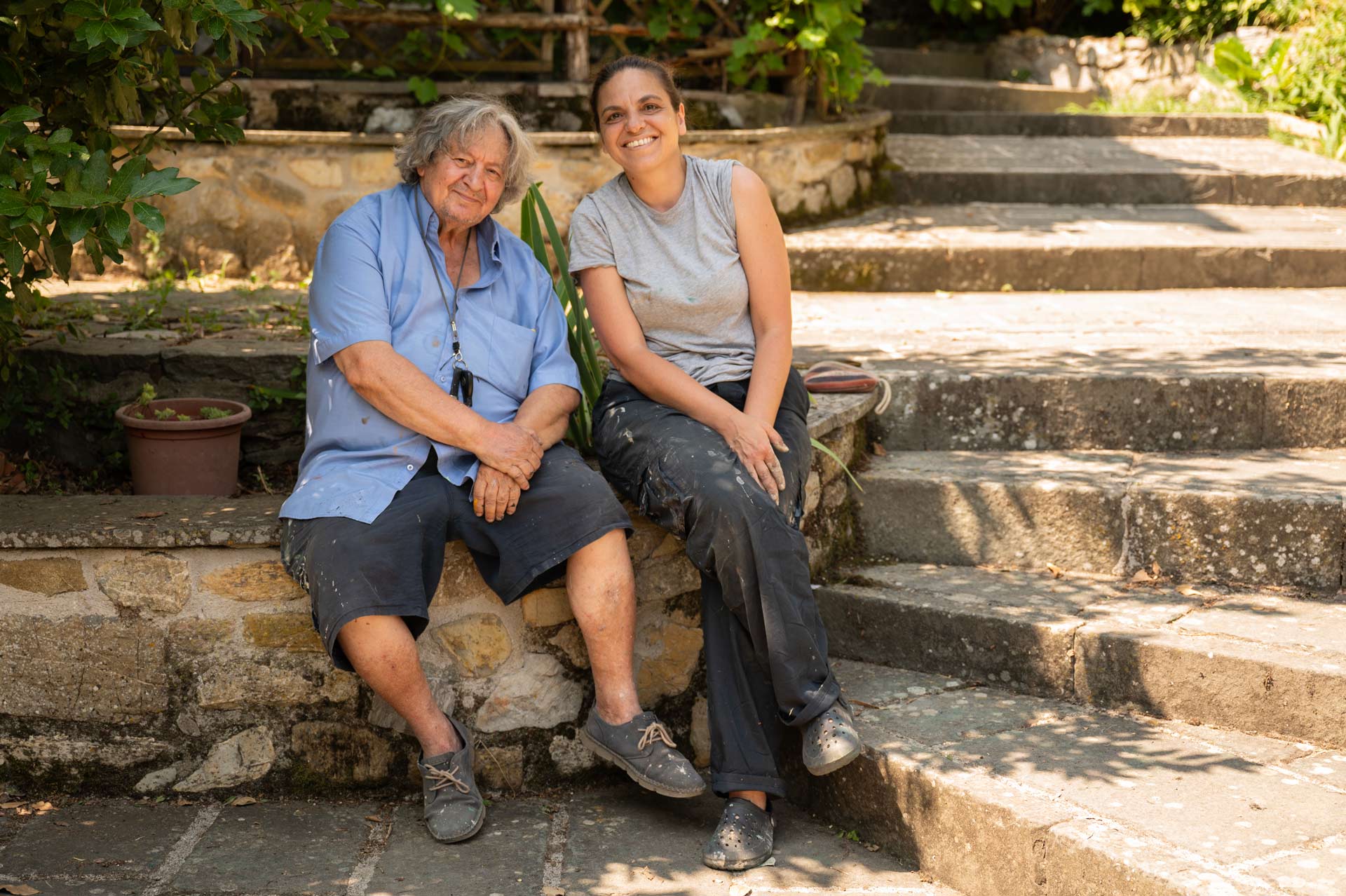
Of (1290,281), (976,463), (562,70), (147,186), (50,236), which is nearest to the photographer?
(147,186)

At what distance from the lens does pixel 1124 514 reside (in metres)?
3.07

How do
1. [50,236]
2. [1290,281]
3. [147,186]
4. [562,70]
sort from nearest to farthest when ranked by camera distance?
1. [147,186]
2. [50,236]
3. [1290,281]
4. [562,70]

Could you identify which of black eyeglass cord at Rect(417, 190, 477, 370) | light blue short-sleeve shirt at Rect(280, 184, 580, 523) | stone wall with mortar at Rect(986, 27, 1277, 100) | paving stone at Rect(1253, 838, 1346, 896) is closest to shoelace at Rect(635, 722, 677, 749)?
light blue short-sleeve shirt at Rect(280, 184, 580, 523)

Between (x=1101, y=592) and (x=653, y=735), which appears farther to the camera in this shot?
(x=1101, y=592)

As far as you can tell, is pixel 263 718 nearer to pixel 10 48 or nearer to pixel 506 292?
pixel 506 292

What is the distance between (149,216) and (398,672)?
0.97m

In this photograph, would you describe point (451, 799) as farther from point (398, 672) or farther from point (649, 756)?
point (649, 756)

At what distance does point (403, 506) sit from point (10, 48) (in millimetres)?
1194

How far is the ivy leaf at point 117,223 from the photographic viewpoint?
7.39ft

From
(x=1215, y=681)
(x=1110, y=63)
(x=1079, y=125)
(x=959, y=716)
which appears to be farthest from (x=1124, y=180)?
(x=959, y=716)

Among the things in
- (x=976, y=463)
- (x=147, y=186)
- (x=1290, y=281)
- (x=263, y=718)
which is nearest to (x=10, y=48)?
(x=147, y=186)

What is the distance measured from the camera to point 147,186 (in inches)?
88.0

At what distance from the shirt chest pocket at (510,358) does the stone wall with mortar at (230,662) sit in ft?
1.24

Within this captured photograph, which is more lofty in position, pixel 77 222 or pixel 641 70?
pixel 641 70
